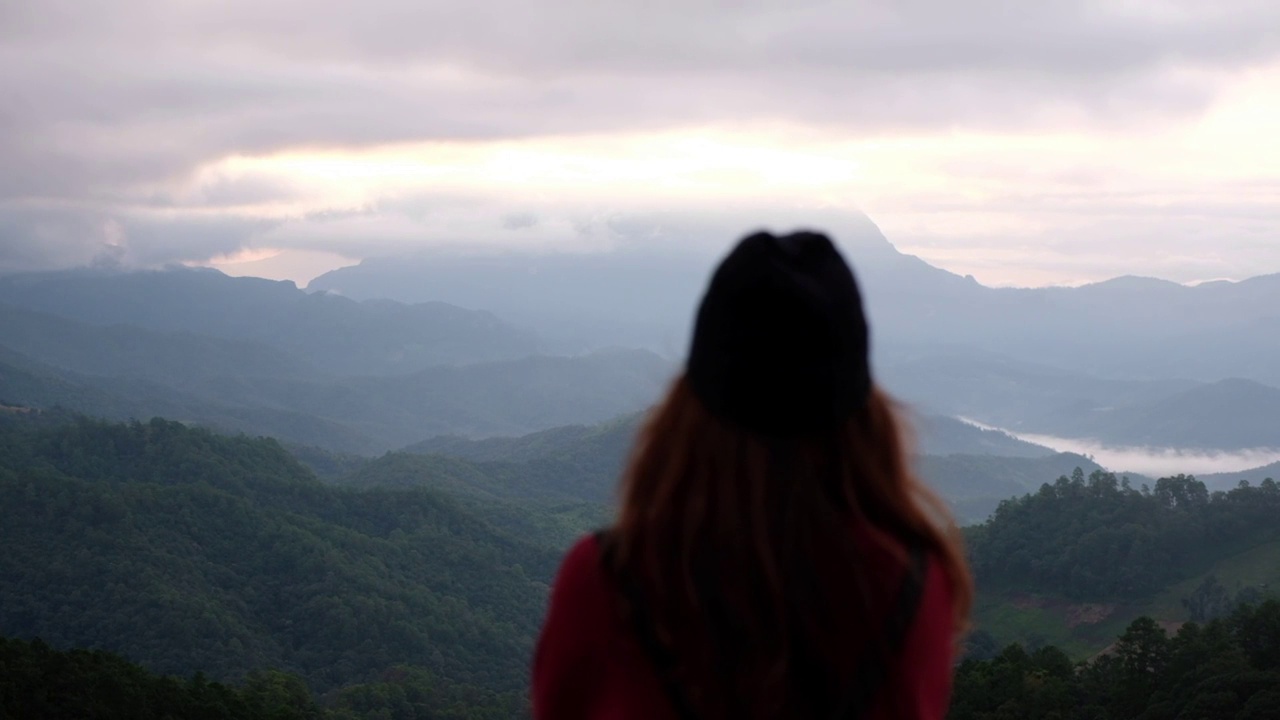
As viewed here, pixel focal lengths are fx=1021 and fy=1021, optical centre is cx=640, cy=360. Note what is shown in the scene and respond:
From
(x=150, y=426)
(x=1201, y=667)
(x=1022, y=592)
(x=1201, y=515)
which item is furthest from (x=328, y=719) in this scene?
(x=150, y=426)

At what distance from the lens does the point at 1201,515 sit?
57.0 m

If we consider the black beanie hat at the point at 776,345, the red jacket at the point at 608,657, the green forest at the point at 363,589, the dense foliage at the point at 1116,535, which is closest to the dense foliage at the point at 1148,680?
the green forest at the point at 363,589

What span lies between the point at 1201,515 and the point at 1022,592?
10.8 m

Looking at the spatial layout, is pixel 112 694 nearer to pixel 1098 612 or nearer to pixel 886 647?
pixel 886 647

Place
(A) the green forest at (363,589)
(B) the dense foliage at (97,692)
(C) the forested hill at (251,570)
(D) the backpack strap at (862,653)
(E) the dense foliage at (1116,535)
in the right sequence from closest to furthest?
1. (D) the backpack strap at (862,653)
2. (A) the green forest at (363,589)
3. (B) the dense foliage at (97,692)
4. (E) the dense foliage at (1116,535)
5. (C) the forested hill at (251,570)

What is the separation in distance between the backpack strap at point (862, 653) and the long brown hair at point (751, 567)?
2 centimetres

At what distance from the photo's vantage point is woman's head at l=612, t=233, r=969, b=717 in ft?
6.98

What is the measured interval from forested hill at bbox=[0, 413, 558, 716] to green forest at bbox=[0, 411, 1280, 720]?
0.19 m

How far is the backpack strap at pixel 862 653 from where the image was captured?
2.11m

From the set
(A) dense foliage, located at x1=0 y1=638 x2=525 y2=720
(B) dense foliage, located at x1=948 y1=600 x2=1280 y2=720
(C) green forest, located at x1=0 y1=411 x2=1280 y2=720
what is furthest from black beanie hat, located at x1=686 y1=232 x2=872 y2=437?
(A) dense foliage, located at x1=0 y1=638 x2=525 y2=720

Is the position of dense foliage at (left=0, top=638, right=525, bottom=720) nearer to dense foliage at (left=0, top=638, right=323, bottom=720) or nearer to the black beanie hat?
dense foliage at (left=0, top=638, right=323, bottom=720)

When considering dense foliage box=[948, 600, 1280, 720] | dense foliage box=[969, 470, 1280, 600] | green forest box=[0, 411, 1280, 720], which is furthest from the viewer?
dense foliage box=[969, 470, 1280, 600]

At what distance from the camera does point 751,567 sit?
2148 mm

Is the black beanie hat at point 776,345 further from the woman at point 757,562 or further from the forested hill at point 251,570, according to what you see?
the forested hill at point 251,570
